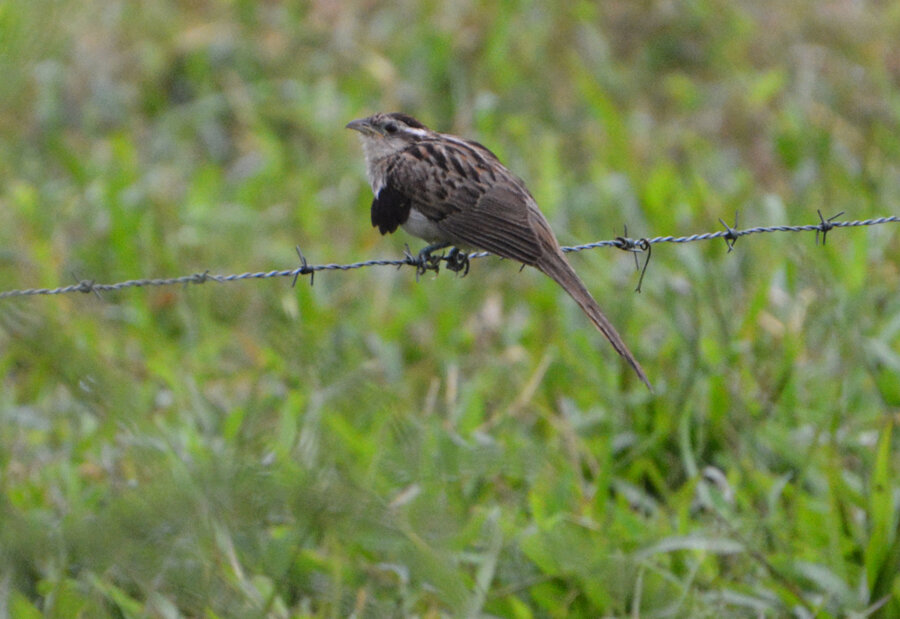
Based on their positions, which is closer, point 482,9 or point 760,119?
point 760,119

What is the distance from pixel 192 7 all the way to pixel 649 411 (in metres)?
7.07

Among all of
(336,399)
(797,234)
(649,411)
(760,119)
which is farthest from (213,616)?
(760,119)

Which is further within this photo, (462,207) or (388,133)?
(388,133)

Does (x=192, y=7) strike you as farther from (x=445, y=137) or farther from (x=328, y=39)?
(x=445, y=137)

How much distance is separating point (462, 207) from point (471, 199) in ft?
0.18

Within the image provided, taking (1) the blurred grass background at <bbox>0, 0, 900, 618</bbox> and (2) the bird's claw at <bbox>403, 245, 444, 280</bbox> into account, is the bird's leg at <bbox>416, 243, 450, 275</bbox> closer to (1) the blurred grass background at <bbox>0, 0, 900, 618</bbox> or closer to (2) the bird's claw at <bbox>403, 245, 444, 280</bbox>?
(2) the bird's claw at <bbox>403, 245, 444, 280</bbox>

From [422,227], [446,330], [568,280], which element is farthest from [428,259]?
[446,330]

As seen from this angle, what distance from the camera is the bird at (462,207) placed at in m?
4.09

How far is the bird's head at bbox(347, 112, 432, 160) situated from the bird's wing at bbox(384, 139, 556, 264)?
0.20 metres

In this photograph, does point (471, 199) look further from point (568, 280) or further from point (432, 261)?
point (568, 280)

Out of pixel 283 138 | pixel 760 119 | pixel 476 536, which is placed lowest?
pixel 476 536

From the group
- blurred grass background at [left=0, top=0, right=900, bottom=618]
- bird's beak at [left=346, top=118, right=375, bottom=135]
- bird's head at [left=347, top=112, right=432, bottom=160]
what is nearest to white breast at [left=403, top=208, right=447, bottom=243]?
bird's head at [left=347, top=112, right=432, bottom=160]

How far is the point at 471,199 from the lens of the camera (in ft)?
14.0

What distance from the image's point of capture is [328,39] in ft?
33.8
